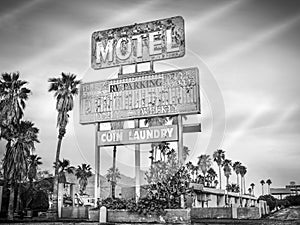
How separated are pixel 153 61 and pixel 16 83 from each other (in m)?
22.3

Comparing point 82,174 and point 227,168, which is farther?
point 227,168

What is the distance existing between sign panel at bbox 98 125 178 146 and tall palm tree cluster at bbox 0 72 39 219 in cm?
1839

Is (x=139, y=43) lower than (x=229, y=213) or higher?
higher

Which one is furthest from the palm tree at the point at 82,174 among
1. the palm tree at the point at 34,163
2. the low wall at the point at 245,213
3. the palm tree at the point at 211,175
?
the low wall at the point at 245,213

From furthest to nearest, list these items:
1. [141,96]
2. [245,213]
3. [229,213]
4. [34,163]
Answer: [34,163]
[229,213]
[245,213]
[141,96]

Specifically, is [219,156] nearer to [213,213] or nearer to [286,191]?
[286,191]

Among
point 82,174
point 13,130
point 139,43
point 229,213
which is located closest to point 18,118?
point 13,130

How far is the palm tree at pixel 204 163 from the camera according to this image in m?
119

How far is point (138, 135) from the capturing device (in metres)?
28.1

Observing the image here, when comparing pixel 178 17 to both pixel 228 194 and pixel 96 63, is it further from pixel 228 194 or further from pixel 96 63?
pixel 228 194

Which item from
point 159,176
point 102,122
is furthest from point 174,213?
point 102,122

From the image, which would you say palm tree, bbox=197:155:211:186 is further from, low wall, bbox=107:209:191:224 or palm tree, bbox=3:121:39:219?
low wall, bbox=107:209:191:224

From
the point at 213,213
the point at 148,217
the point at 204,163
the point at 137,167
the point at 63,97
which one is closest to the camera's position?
the point at 148,217

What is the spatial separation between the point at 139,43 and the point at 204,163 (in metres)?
92.3
